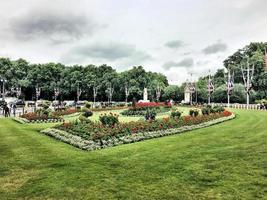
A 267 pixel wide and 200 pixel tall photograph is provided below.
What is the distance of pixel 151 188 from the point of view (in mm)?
9789

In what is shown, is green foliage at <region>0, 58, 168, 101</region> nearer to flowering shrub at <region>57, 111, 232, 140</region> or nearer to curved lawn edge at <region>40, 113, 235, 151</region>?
flowering shrub at <region>57, 111, 232, 140</region>

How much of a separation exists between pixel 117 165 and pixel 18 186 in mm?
3661

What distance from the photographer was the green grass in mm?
9445

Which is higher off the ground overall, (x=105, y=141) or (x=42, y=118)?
(x=42, y=118)

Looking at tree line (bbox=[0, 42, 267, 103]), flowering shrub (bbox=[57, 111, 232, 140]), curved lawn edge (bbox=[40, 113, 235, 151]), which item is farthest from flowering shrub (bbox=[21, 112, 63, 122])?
tree line (bbox=[0, 42, 267, 103])

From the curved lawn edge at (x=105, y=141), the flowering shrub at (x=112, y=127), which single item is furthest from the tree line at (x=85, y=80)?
the curved lawn edge at (x=105, y=141)

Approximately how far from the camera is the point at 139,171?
11.7 metres

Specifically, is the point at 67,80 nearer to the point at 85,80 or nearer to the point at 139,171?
the point at 85,80

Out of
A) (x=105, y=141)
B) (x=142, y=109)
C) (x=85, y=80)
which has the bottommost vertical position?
(x=105, y=141)

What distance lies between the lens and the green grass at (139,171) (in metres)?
9.45

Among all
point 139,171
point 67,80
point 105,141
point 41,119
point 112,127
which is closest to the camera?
point 139,171

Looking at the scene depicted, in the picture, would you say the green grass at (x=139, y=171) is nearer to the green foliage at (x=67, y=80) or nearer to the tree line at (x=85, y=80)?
the tree line at (x=85, y=80)

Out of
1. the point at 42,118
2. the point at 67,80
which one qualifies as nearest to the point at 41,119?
the point at 42,118

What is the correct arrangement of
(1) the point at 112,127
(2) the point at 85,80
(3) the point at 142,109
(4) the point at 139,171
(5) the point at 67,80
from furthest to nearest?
(5) the point at 67,80, (2) the point at 85,80, (3) the point at 142,109, (1) the point at 112,127, (4) the point at 139,171
